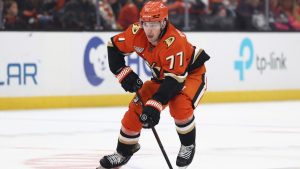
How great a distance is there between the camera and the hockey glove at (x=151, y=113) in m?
4.77

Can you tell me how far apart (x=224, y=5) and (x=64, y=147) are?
5954 mm

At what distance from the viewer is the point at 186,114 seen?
5.02m

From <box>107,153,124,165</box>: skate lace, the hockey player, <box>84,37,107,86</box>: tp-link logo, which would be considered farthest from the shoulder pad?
<box>84,37,107,86</box>: tp-link logo

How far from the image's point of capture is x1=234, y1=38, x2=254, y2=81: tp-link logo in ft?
38.5

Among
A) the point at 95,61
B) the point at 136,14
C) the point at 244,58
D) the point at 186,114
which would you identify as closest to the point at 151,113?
the point at 186,114

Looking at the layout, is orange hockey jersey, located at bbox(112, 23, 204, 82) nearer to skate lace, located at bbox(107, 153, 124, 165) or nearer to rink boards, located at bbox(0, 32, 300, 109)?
skate lace, located at bbox(107, 153, 124, 165)

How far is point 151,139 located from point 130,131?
195cm

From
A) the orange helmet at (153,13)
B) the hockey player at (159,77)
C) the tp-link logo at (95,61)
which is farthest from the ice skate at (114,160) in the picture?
the tp-link logo at (95,61)

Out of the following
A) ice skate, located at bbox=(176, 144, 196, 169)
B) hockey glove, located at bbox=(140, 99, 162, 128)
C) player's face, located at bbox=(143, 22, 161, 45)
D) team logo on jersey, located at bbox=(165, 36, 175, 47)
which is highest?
player's face, located at bbox=(143, 22, 161, 45)

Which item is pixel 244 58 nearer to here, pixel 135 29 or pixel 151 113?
pixel 135 29

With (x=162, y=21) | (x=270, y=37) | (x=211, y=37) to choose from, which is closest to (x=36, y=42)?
(x=211, y=37)

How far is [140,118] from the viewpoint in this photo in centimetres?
483

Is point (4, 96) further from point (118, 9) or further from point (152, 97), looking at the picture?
point (152, 97)

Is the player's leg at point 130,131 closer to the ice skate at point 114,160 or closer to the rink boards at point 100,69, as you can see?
the ice skate at point 114,160
